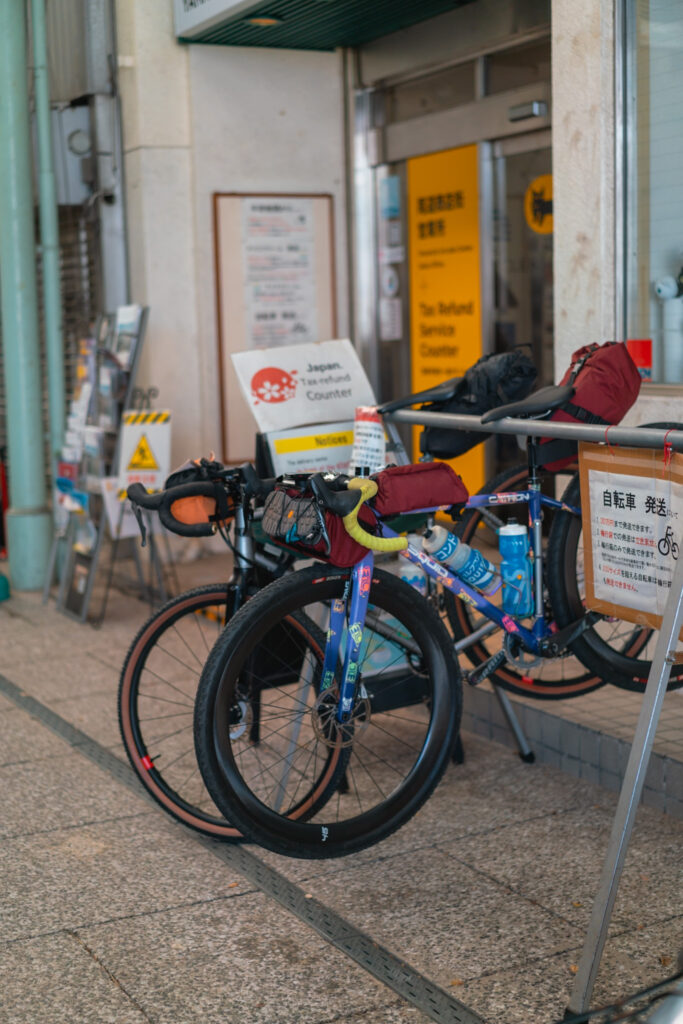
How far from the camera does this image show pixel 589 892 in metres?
3.51

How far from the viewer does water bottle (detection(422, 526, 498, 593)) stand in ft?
11.9

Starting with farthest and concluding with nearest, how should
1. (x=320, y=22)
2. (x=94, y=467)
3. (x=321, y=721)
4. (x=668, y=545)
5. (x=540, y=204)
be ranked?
(x=320, y=22)
(x=94, y=467)
(x=540, y=204)
(x=321, y=721)
(x=668, y=545)

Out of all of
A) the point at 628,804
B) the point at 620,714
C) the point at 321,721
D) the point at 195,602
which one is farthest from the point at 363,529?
the point at 620,714

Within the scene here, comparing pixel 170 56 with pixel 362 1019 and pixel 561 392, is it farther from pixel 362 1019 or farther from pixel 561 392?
pixel 362 1019

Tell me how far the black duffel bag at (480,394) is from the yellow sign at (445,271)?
337 centimetres

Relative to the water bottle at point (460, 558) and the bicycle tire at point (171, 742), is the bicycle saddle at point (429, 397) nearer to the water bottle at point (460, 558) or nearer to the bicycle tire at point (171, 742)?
the water bottle at point (460, 558)

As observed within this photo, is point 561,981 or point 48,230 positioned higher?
point 48,230

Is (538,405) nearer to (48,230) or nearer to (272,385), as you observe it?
(272,385)

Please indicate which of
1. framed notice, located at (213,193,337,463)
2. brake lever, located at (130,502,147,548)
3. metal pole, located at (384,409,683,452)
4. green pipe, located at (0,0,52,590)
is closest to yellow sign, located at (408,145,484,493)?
framed notice, located at (213,193,337,463)

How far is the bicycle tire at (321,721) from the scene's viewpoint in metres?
3.28

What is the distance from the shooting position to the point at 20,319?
7.63 meters

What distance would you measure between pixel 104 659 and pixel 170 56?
4.14 m

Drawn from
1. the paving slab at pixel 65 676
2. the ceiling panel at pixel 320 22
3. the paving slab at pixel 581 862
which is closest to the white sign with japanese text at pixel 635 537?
the paving slab at pixel 581 862

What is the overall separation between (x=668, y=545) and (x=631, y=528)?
16cm
